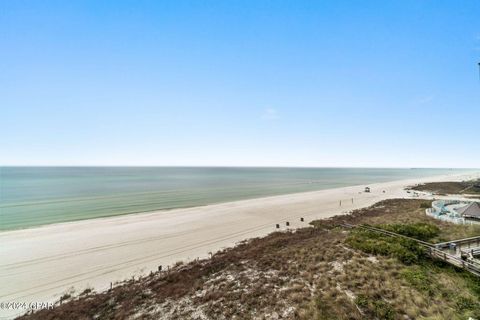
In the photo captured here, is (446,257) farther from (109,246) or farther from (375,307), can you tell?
(109,246)

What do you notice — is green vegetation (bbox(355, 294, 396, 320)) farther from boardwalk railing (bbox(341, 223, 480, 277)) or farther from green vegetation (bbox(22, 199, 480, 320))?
boardwalk railing (bbox(341, 223, 480, 277))

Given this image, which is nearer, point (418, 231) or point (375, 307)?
point (375, 307)

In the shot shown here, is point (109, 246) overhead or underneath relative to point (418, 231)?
underneath

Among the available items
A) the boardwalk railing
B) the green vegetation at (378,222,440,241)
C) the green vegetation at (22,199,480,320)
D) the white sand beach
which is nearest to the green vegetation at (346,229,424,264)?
the green vegetation at (22,199,480,320)

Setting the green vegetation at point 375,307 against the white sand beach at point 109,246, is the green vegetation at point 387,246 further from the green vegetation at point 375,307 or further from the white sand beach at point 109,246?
the white sand beach at point 109,246

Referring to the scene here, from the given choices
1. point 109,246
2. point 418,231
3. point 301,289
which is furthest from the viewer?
point 109,246

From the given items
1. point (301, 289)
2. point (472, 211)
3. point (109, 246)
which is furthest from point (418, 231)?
point (109, 246)

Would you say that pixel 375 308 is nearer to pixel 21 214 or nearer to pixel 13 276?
pixel 13 276

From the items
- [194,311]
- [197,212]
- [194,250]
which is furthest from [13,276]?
[197,212]
